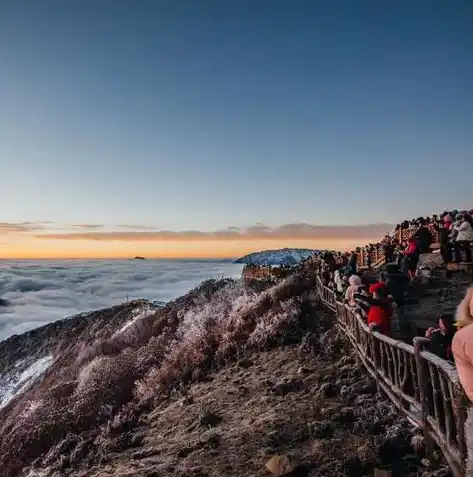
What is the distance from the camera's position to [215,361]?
15.1m

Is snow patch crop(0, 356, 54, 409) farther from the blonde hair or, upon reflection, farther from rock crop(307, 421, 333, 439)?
the blonde hair

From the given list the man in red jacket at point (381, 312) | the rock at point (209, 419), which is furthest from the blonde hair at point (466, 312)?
the rock at point (209, 419)

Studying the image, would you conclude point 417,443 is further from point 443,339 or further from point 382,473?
point 443,339

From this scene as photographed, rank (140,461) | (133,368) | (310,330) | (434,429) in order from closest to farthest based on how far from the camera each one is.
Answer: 1. (434,429)
2. (140,461)
3. (310,330)
4. (133,368)

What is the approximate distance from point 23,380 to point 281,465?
27.7 m

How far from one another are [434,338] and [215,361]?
8716mm

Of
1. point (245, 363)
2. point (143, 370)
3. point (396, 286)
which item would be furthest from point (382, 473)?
point (143, 370)

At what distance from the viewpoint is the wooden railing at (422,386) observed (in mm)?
4445

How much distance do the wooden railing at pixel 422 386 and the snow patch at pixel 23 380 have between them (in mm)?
23468

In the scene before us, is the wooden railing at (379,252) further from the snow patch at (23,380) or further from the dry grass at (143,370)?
the snow patch at (23,380)

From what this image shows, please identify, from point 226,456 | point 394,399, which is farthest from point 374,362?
point 226,456

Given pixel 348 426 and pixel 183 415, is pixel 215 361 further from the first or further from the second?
pixel 348 426

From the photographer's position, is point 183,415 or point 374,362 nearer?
point 374,362

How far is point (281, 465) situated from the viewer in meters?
6.70
